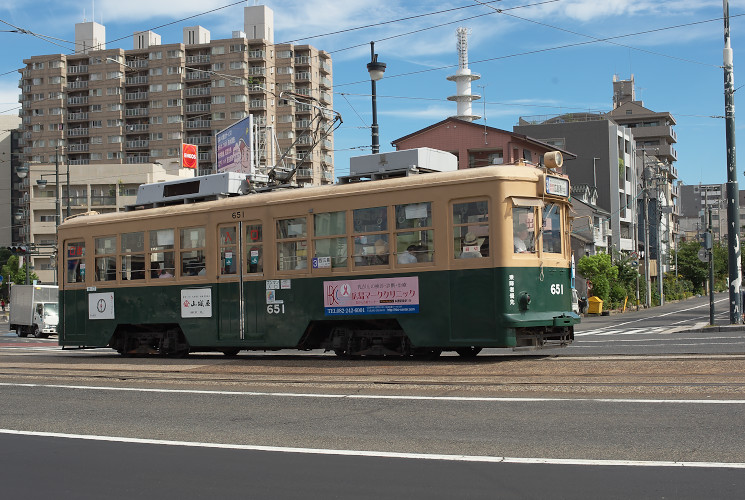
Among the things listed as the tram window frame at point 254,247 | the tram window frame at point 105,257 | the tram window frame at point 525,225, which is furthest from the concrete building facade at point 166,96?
the tram window frame at point 525,225

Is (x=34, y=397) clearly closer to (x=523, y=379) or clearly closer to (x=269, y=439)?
(x=269, y=439)

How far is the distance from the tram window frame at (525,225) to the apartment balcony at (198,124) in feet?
263

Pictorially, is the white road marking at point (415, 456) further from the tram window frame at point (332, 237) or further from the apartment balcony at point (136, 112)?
the apartment balcony at point (136, 112)

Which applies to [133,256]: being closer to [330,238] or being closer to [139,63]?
[330,238]

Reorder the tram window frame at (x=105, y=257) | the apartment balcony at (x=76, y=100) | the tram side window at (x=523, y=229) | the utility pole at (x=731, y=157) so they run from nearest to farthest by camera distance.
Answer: the tram side window at (x=523, y=229), the tram window frame at (x=105, y=257), the utility pole at (x=731, y=157), the apartment balcony at (x=76, y=100)

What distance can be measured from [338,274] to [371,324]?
0.98 metres

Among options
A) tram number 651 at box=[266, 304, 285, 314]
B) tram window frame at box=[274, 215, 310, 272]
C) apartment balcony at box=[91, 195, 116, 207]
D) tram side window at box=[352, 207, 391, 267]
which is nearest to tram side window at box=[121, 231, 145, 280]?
tram number 651 at box=[266, 304, 285, 314]

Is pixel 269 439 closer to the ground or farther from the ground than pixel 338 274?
closer to the ground

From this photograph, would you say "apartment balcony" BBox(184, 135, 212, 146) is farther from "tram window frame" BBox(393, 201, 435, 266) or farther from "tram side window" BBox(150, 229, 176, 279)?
"tram window frame" BBox(393, 201, 435, 266)

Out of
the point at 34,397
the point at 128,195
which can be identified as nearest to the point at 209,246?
the point at 34,397

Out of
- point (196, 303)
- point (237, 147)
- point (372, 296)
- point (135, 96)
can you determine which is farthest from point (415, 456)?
point (135, 96)

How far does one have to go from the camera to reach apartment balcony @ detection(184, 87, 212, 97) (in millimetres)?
89000

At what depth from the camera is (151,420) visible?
8.79 m

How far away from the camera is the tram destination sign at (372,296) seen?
12875 mm
